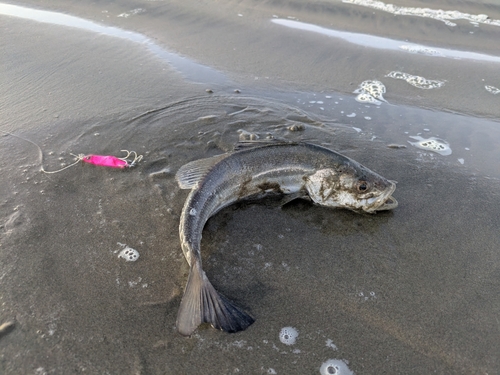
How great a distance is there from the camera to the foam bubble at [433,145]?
18.1ft

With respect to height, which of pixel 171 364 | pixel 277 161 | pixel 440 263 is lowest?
pixel 440 263

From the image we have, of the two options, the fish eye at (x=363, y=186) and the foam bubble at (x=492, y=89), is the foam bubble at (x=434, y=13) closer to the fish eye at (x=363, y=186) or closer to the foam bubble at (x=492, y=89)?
the foam bubble at (x=492, y=89)

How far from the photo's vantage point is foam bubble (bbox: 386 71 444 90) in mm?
7656

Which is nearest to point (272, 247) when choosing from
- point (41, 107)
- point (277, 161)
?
point (277, 161)

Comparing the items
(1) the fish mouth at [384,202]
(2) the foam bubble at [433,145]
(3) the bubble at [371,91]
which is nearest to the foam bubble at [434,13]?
(3) the bubble at [371,91]

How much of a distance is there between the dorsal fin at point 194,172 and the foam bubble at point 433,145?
3359mm

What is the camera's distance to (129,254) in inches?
144

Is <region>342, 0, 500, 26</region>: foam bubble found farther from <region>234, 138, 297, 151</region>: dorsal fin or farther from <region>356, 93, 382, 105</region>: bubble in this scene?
<region>234, 138, 297, 151</region>: dorsal fin

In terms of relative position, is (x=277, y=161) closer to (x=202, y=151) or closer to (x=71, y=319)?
(x=202, y=151)

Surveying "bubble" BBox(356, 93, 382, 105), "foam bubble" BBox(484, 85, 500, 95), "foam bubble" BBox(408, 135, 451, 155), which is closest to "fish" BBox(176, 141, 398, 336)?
"foam bubble" BBox(408, 135, 451, 155)

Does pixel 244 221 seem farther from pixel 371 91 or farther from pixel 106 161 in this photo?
pixel 371 91

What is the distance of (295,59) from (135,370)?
7744 mm

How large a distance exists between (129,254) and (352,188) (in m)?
2.67

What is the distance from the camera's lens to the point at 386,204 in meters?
4.35
